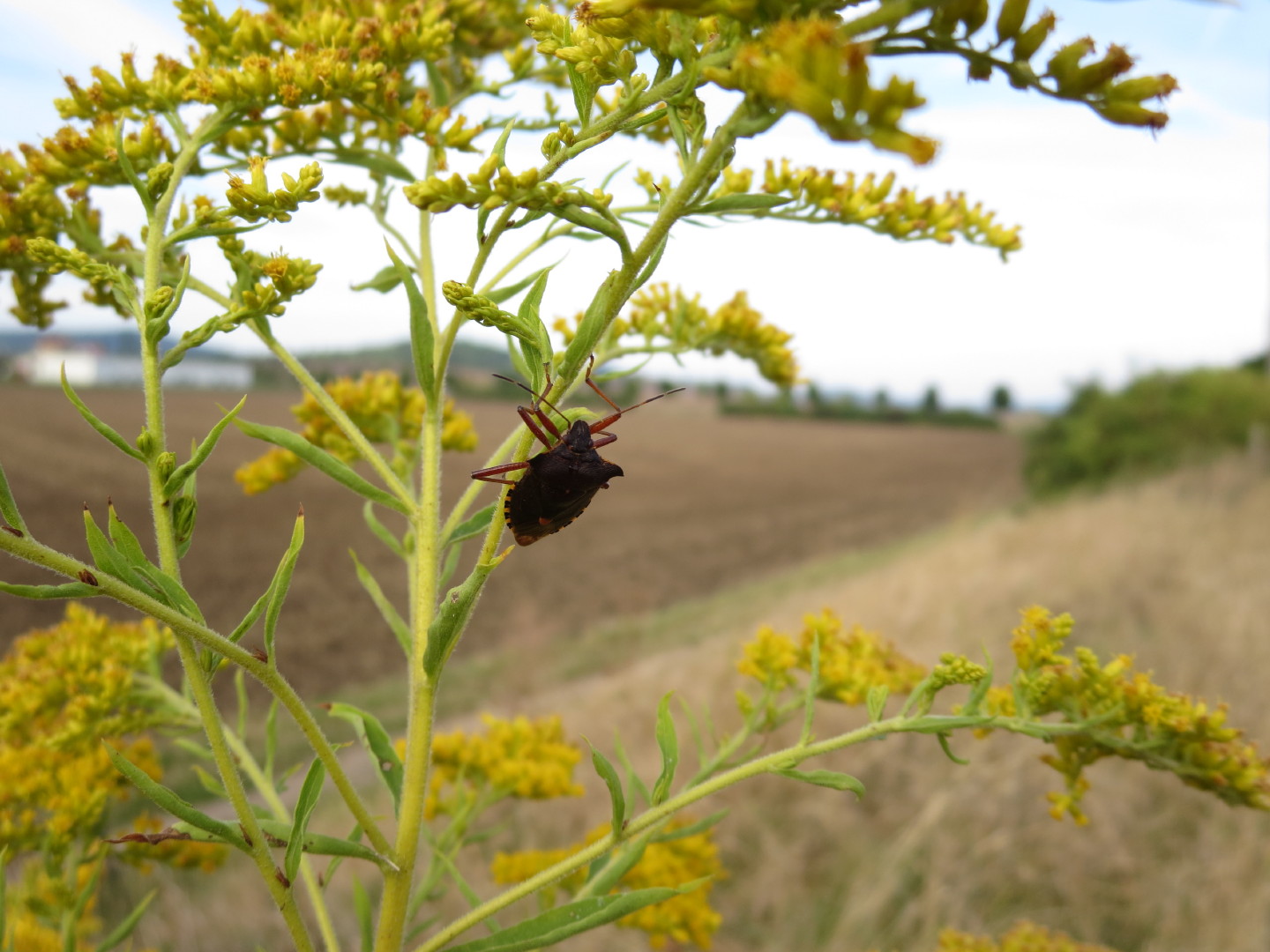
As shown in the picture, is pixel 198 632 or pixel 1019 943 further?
pixel 1019 943

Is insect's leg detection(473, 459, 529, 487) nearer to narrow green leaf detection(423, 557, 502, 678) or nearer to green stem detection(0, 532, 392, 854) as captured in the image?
narrow green leaf detection(423, 557, 502, 678)

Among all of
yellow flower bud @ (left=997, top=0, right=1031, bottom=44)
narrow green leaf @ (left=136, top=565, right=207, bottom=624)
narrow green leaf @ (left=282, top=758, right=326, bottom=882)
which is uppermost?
yellow flower bud @ (left=997, top=0, right=1031, bottom=44)

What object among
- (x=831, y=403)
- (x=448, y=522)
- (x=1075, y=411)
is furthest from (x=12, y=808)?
(x=831, y=403)

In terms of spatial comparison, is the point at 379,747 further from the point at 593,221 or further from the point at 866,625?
the point at 866,625

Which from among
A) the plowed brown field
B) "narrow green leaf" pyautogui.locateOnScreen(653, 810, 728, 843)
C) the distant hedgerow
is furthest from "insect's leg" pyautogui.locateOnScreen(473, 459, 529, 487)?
the distant hedgerow

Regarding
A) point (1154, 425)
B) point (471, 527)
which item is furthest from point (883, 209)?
point (1154, 425)

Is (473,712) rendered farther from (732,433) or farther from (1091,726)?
(732,433)
